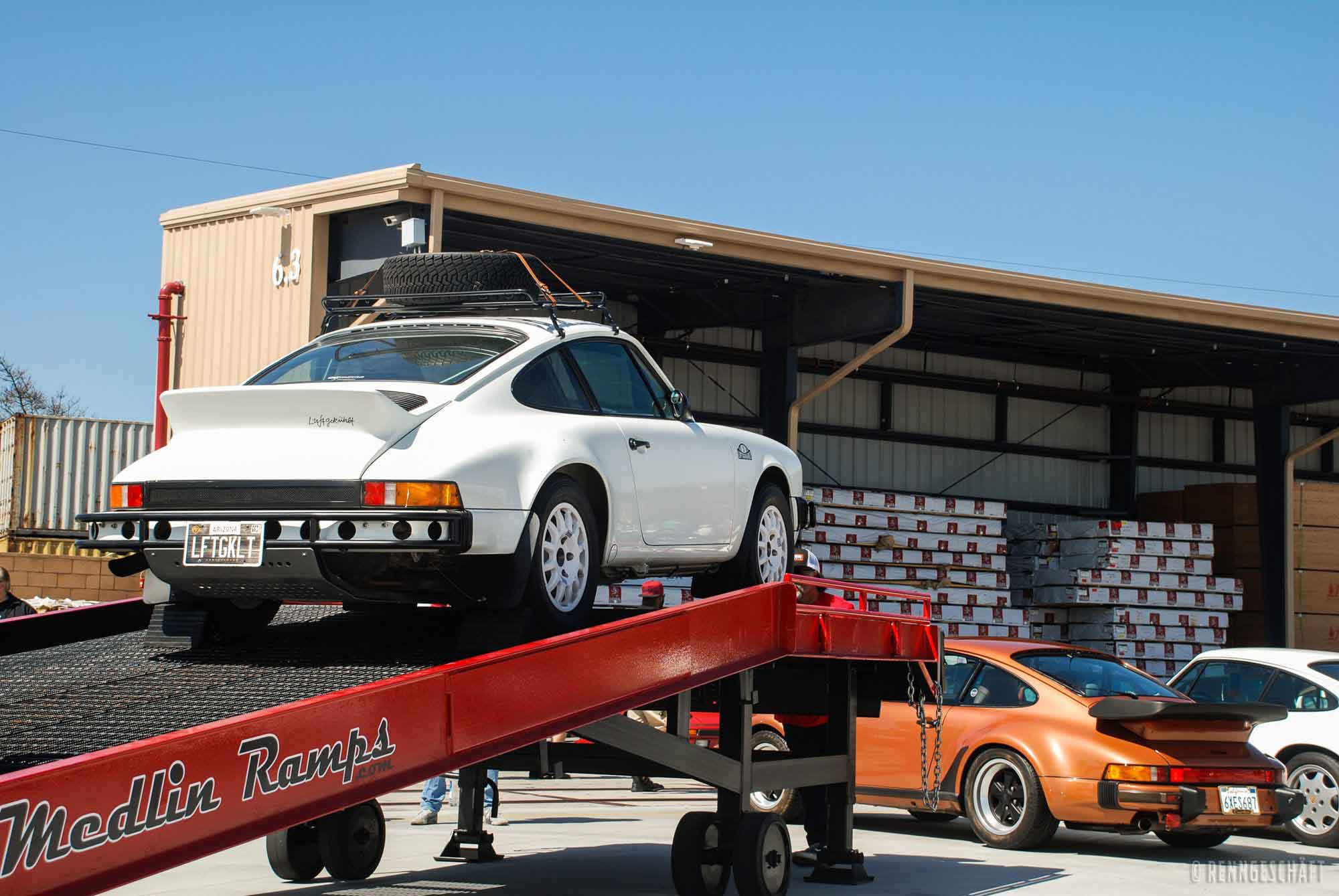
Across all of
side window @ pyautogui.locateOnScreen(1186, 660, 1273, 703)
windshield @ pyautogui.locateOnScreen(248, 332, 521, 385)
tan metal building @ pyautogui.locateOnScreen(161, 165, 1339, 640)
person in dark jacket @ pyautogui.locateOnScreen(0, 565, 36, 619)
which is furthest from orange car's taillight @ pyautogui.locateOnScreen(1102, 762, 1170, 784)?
tan metal building @ pyautogui.locateOnScreen(161, 165, 1339, 640)

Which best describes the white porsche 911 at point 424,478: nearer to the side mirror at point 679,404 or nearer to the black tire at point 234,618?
the black tire at point 234,618

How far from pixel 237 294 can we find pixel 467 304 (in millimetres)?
8492

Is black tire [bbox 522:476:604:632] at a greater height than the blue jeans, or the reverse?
black tire [bbox 522:476:604:632]

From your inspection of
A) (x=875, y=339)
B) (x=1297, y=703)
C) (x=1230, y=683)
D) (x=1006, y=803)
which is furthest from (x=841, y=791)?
(x=875, y=339)

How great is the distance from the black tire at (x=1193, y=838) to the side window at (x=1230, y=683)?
1.45 m

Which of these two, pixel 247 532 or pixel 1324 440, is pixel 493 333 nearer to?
pixel 247 532

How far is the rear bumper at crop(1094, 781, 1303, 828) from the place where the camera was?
9.85 m

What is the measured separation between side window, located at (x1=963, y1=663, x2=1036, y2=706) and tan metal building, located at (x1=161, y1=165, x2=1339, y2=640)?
20.4ft

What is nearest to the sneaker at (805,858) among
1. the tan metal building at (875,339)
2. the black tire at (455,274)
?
the black tire at (455,274)

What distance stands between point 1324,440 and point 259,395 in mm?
21446

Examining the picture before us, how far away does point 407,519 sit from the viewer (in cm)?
598

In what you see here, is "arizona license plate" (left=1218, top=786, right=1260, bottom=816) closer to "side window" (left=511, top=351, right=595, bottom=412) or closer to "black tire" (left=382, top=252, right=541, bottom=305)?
"side window" (left=511, top=351, right=595, bottom=412)

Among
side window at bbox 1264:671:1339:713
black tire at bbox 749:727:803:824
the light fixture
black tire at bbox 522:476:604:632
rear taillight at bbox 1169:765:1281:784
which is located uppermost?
the light fixture

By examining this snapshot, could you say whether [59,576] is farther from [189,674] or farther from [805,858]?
[189,674]
